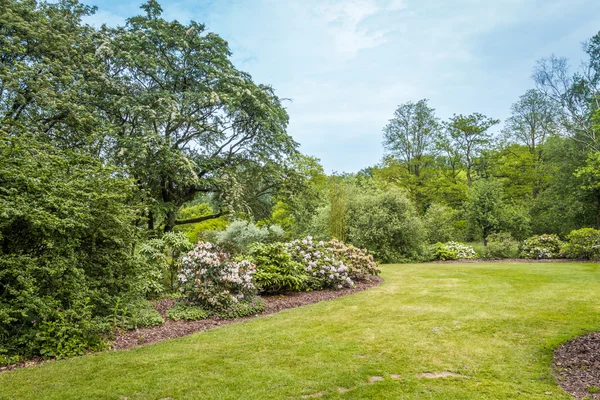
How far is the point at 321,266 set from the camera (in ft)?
29.7

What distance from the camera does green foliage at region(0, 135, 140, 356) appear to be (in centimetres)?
438

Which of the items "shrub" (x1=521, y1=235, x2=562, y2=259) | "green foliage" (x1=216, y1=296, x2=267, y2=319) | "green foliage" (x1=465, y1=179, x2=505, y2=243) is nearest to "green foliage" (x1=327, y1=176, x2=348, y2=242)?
"green foliage" (x1=465, y1=179, x2=505, y2=243)

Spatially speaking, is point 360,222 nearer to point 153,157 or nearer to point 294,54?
point 294,54

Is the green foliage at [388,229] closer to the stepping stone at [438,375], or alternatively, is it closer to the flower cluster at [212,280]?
the flower cluster at [212,280]

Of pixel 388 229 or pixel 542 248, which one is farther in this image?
pixel 388 229

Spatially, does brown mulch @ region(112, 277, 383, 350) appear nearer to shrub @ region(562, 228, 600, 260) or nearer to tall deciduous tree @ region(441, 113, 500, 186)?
shrub @ region(562, 228, 600, 260)

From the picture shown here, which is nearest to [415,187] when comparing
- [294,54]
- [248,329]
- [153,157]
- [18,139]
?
[294,54]

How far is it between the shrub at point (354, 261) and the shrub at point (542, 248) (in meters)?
10.4

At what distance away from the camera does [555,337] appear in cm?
466

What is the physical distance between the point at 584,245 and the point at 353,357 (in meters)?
15.5

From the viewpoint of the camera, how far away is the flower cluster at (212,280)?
6.62 metres

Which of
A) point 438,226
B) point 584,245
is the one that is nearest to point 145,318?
point 584,245

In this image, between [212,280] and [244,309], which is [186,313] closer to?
[212,280]

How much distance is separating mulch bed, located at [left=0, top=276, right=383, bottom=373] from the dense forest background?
0.58 m
